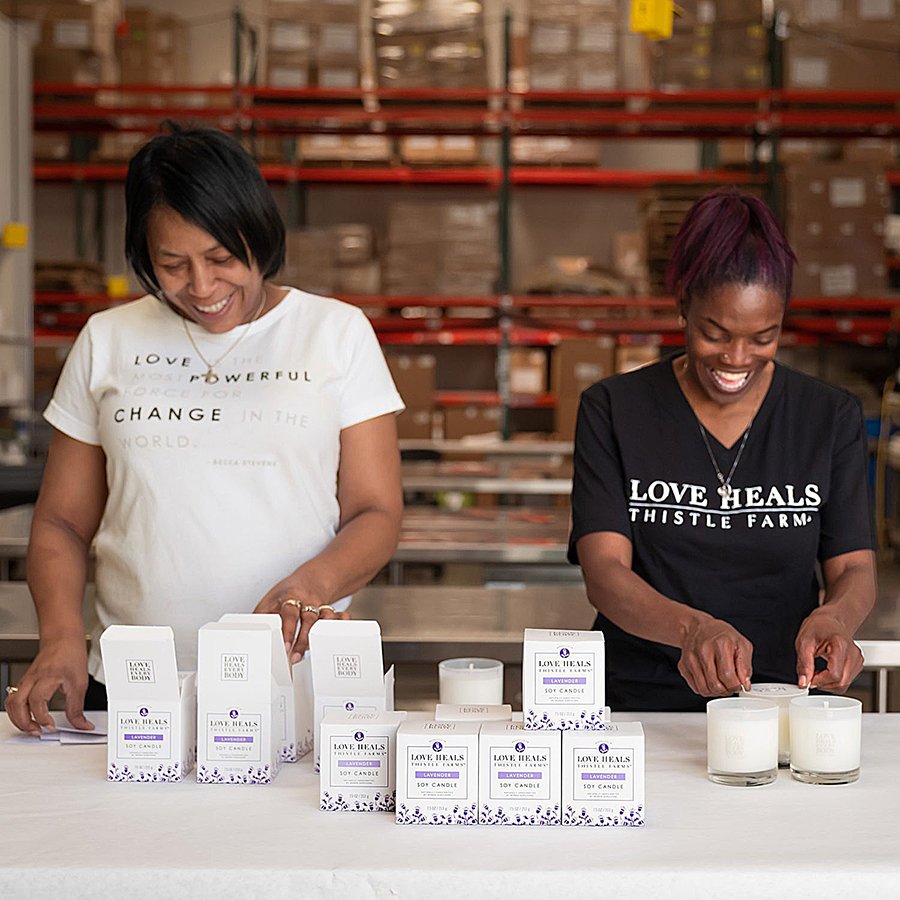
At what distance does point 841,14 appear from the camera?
695 centimetres

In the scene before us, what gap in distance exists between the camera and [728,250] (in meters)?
1.75

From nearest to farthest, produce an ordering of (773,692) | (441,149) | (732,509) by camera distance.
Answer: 1. (773,692)
2. (732,509)
3. (441,149)

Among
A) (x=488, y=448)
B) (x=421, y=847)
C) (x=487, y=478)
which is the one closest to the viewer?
(x=421, y=847)

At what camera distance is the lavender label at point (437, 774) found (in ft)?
4.19

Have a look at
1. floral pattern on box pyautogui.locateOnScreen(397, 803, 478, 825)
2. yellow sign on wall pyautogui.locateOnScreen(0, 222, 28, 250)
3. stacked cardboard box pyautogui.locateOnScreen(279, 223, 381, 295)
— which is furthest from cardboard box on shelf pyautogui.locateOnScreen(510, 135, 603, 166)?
floral pattern on box pyautogui.locateOnScreen(397, 803, 478, 825)

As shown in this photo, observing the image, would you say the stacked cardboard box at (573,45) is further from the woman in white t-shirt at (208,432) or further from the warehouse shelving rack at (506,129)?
the woman in white t-shirt at (208,432)

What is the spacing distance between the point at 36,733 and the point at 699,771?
79 centimetres

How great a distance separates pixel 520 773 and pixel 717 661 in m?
0.33

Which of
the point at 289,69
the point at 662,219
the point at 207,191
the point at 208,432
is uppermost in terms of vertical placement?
the point at 289,69

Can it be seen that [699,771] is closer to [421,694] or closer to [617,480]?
[617,480]

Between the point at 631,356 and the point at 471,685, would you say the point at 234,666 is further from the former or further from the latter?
the point at 631,356

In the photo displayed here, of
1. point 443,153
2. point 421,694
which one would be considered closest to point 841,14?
point 443,153

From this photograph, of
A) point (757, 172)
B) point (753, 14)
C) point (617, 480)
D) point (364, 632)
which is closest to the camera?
point (364, 632)

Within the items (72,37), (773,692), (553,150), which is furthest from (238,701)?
(553,150)
